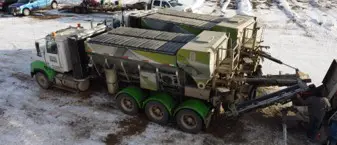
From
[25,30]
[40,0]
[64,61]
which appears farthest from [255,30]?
[40,0]

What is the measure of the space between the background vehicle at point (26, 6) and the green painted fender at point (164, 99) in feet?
64.7

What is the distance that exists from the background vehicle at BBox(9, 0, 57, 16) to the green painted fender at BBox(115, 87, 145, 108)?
61.6 ft

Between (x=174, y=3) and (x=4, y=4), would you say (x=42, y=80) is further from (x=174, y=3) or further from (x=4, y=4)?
(x=4, y=4)

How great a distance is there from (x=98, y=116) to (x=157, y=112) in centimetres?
220

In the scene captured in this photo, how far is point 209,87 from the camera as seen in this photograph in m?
9.21

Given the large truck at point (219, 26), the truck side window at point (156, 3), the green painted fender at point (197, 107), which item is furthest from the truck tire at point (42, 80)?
the truck side window at point (156, 3)

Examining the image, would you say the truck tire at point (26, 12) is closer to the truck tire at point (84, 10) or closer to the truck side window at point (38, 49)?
the truck tire at point (84, 10)

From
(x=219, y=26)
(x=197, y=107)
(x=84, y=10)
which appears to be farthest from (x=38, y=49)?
(x=84, y=10)

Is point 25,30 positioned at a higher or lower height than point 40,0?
lower

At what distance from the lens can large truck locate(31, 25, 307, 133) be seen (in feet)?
29.8

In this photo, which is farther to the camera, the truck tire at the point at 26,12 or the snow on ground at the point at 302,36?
the truck tire at the point at 26,12

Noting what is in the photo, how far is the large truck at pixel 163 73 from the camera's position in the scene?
9078mm

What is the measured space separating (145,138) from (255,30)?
660 centimetres

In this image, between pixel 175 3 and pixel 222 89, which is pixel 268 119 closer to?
pixel 222 89
